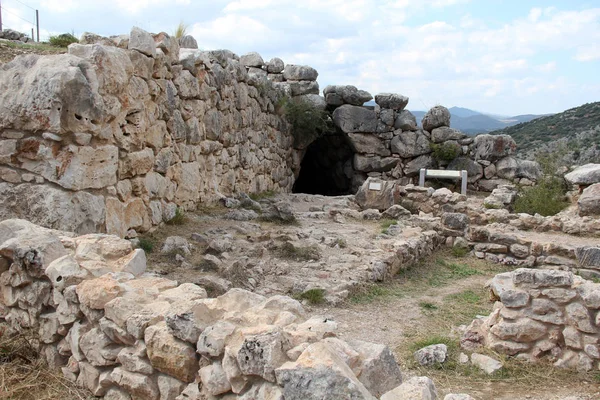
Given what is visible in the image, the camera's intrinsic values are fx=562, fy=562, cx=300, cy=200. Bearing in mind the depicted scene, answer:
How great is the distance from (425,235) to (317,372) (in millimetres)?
6856

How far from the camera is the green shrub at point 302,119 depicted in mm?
15414

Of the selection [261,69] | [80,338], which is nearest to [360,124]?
[261,69]

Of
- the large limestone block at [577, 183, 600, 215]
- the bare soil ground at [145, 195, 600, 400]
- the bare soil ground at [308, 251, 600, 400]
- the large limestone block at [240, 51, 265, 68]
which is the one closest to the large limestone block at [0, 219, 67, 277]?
the bare soil ground at [145, 195, 600, 400]

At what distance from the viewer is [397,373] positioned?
2764mm

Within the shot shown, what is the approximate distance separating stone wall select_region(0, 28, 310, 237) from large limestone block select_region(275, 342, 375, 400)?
3.74 metres

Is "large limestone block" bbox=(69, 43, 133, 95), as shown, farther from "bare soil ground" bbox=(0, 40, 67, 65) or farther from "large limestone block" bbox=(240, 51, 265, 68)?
"large limestone block" bbox=(240, 51, 265, 68)

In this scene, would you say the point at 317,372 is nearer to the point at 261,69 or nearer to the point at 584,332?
the point at 584,332

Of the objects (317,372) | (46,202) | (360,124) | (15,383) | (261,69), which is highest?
(261,69)

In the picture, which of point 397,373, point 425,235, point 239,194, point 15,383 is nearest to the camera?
point 397,373

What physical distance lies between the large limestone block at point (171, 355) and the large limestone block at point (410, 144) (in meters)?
14.4

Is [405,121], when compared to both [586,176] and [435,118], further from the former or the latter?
[586,176]

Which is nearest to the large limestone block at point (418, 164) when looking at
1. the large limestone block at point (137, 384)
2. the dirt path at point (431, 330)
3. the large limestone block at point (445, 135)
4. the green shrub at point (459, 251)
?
the large limestone block at point (445, 135)

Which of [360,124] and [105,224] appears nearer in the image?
[105,224]

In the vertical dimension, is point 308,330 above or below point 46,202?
below
